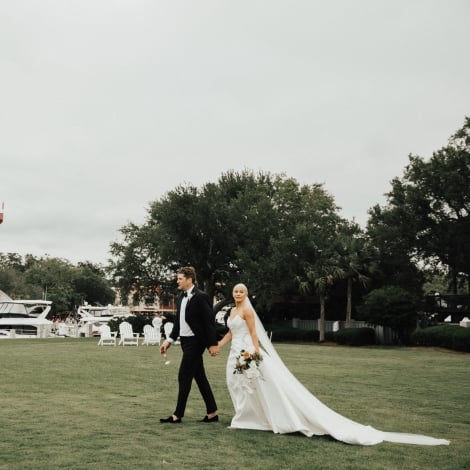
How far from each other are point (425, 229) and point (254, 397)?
132 feet

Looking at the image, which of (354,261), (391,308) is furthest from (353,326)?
(391,308)

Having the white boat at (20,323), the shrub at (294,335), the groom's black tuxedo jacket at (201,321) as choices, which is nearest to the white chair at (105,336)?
the white boat at (20,323)

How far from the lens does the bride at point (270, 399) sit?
7.94m

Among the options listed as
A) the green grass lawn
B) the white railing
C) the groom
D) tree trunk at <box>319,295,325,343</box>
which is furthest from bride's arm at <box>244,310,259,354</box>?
tree trunk at <box>319,295,325,343</box>

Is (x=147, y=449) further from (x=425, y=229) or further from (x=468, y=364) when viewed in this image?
(x=425, y=229)

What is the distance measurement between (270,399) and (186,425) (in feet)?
4.19

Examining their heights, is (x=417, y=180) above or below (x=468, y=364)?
above

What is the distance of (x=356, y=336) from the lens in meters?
39.8

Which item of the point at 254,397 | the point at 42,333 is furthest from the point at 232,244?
the point at 254,397

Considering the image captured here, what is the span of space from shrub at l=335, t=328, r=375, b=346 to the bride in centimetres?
3175

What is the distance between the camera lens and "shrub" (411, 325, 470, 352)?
1268 inches

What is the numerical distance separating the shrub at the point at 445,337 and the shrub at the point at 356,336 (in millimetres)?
3626

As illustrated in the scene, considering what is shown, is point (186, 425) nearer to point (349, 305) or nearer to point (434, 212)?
point (349, 305)

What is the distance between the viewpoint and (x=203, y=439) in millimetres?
7754
